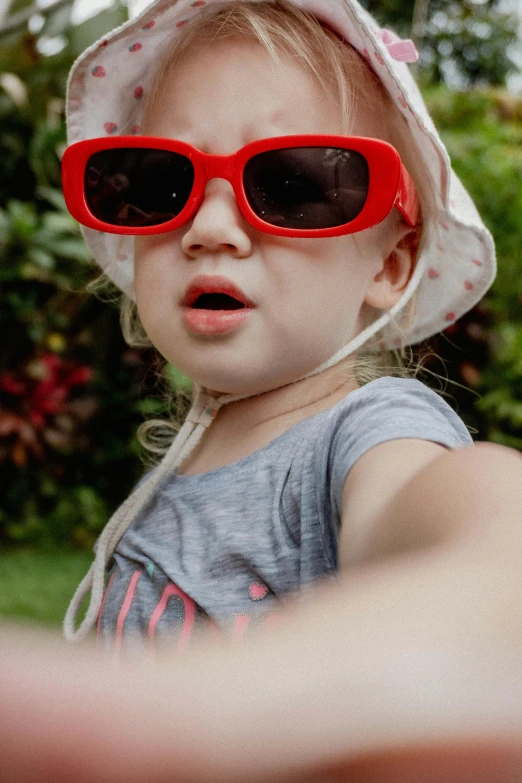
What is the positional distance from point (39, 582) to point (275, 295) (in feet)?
9.46

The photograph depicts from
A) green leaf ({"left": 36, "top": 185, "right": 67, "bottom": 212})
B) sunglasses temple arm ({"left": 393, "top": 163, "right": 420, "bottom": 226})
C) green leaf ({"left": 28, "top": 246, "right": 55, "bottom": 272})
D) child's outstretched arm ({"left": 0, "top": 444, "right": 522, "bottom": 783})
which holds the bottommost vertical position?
green leaf ({"left": 28, "top": 246, "right": 55, "bottom": 272})

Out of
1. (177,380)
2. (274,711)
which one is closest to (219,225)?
(274,711)

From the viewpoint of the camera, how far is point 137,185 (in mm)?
1447

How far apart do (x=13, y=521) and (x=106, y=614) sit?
11.1 ft

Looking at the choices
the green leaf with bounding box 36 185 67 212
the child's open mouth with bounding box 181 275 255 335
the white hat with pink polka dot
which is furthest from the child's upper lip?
the green leaf with bounding box 36 185 67 212

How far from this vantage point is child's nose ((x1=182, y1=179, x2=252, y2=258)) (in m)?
1.30

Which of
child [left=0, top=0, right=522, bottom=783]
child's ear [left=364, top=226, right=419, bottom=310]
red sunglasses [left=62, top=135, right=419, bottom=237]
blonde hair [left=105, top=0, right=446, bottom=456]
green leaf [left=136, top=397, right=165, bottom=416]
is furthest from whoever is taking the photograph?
green leaf [left=136, top=397, right=165, bottom=416]

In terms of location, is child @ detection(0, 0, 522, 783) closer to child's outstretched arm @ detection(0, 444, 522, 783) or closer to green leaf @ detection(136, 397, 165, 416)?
child's outstretched arm @ detection(0, 444, 522, 783)

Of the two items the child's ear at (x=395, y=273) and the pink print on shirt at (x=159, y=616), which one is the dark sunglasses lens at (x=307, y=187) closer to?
the child's ear at (x=395, y=273)

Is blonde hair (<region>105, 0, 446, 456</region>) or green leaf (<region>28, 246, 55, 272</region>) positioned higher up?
blonde hair (<region>105, 0, 446, 456</region>)

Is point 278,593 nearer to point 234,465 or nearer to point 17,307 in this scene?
point 234,465

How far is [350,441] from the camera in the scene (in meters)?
0.99

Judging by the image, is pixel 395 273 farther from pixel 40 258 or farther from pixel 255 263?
pixel 40 258

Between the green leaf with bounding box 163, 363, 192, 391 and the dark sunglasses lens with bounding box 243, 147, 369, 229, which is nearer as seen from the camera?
the dark sunglasses lens with bounding box 243, 147, 369, 229
